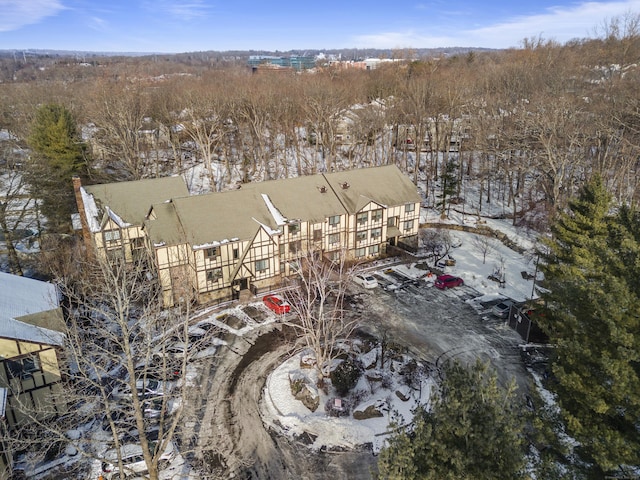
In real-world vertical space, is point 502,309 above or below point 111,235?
below

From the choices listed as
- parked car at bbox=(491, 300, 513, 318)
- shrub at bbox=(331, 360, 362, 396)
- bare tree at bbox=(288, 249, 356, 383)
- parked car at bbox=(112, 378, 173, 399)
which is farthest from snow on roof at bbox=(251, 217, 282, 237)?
parked car at bbox=(491, 300, 513, 318)

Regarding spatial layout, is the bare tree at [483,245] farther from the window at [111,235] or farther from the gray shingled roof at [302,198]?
the window at [111,235]

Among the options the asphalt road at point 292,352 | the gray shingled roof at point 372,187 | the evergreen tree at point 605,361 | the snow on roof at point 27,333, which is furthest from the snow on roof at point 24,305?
the gray shingled roof at point 372,187

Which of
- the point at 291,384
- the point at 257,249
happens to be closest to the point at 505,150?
the point at 257,249

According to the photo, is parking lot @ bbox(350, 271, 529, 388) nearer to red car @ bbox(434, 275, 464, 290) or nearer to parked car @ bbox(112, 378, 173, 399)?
red car @ bbox(434, 275, 464, 290)

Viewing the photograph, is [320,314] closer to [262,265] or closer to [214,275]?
[262,265]

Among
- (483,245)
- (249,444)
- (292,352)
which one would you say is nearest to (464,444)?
(249,444)
